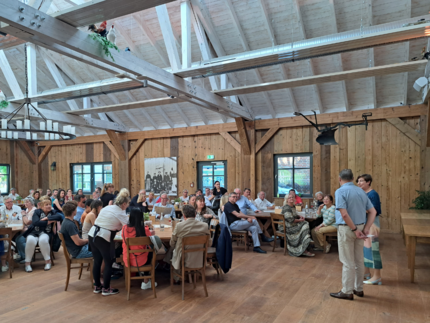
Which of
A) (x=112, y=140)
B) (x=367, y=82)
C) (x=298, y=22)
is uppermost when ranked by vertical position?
(x=298, y=22)

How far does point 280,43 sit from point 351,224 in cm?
528

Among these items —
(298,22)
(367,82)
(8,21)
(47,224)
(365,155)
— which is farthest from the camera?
(365,155)

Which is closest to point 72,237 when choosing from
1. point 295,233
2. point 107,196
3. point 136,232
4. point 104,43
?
point 136,232

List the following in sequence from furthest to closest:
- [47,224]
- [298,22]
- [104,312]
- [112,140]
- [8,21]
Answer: [112,140] → [298,22] → [47,224] → [104,312] → [8,21]

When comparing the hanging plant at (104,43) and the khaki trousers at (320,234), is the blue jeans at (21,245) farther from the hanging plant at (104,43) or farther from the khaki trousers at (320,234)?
the khaki trousers at (320,234)

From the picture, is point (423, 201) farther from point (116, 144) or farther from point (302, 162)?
point (116, 144)

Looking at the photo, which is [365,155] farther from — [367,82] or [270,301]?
[270,301]

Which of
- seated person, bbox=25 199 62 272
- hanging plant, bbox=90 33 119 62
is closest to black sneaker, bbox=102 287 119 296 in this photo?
seated person, bbox=25 199 62 272

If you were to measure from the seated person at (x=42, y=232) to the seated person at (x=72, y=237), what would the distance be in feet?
4.40

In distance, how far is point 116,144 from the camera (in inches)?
492

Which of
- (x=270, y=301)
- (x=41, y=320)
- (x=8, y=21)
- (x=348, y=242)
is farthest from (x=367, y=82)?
(x=41, y=320)

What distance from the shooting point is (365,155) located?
8.91 meters

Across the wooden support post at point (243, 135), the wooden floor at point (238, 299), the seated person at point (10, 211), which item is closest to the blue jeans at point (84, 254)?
the wooden floor at point (238, 299)

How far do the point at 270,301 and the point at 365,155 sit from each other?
629 centimetres
